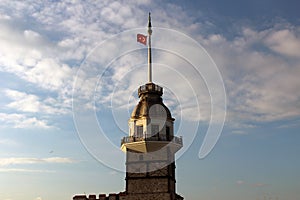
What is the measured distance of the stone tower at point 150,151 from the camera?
163 feet

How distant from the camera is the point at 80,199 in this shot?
50562mm

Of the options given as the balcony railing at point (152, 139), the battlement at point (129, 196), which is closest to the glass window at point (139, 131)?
the balcony railing at point (152, 139)

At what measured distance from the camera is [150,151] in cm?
5144

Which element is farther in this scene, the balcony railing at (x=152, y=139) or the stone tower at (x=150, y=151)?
the balcony railing at (x=152, y=139)

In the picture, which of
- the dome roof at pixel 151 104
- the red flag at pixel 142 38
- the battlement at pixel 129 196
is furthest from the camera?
the red flag at pixel 142 38

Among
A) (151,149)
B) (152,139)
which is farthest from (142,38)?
(151,149)

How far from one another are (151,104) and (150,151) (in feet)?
21.9

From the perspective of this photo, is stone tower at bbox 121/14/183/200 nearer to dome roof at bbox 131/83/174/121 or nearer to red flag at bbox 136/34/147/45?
dome roof at bbox 131/83/174/121

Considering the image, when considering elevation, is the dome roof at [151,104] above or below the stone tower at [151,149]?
above

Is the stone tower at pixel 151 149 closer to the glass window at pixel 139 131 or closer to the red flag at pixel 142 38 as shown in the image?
the glass window at pixel 139 131

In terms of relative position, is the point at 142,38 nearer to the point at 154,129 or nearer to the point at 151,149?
the point at 154,129

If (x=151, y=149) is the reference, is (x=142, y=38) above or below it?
above

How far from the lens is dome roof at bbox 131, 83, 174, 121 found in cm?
5341

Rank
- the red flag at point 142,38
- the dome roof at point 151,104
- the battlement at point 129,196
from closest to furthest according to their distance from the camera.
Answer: the battlement at point 129,196 → the dome roof at point 151,104 → the red flag at point 142,38
